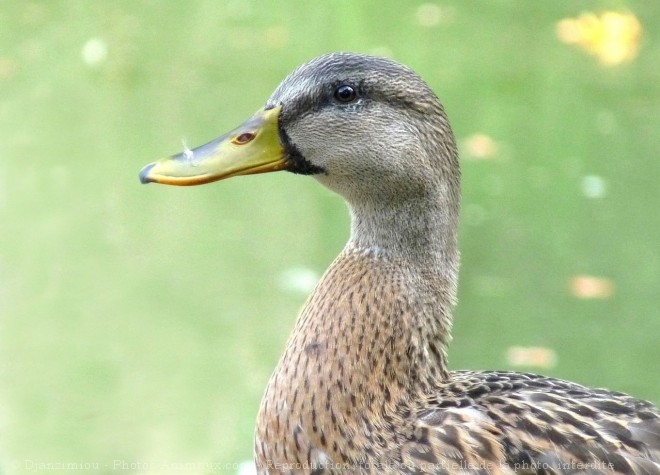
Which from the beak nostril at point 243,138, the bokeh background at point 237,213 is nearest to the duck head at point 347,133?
the beak nostril at point 243,138

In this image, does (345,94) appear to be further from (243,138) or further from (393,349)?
(393,349)

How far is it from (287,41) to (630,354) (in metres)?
2.60

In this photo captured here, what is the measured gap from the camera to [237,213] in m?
4.15

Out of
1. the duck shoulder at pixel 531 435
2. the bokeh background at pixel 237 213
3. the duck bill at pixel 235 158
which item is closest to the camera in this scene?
the duck shoulder at pixel 531 435

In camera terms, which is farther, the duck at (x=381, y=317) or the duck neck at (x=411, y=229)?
the duck neck at (x=411, y=229)

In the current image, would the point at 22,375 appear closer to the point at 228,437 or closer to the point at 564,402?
the point at 228,437

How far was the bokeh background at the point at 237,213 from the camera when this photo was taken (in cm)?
329

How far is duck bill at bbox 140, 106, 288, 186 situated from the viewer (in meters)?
1.98

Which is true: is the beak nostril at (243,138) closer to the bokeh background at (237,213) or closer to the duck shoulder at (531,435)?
the duck shoulder at (531,435)

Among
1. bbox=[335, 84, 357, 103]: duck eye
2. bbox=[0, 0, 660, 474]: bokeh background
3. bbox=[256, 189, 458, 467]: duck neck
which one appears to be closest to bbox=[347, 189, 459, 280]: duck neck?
bbox=[256, 189, 458, 467]: duck neck

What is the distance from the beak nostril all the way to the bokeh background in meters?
1.23

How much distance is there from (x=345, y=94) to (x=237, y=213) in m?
2.19

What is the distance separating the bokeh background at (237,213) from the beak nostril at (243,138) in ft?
4.05

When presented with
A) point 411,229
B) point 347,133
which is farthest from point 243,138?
point 411,229
